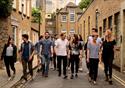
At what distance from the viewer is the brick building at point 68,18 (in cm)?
9244

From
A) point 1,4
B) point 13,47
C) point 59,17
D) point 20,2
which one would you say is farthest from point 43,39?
point 59,17

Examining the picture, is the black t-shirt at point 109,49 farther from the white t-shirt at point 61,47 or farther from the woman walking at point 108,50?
the white t-shirt at point 61,47

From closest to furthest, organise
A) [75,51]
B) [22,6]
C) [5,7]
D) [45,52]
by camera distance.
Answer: [75,51], [45,52], [5,7], [22,6]

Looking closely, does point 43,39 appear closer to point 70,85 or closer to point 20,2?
point 70,85

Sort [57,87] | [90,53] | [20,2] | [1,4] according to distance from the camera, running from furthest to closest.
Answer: [20,2] < [1,4] < [90,53] < [57,87]

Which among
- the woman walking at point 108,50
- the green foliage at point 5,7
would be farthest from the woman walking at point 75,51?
the green foliage at point 5,7

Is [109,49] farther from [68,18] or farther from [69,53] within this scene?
[68,18]

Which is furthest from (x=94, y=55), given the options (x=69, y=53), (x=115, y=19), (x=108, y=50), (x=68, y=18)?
(x=68, y=18)

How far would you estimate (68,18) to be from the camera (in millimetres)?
93375

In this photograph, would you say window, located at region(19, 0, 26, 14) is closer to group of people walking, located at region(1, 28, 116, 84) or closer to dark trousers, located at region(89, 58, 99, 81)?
group of people walking, located at region(1, 28, 116, 84)

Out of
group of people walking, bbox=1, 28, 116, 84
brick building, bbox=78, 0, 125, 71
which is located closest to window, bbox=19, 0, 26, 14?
brick building, bbox=78, 0, 125, 71

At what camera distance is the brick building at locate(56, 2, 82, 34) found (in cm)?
9244

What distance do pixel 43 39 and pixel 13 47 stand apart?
6.86ft

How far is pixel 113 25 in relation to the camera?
88.0 ft
